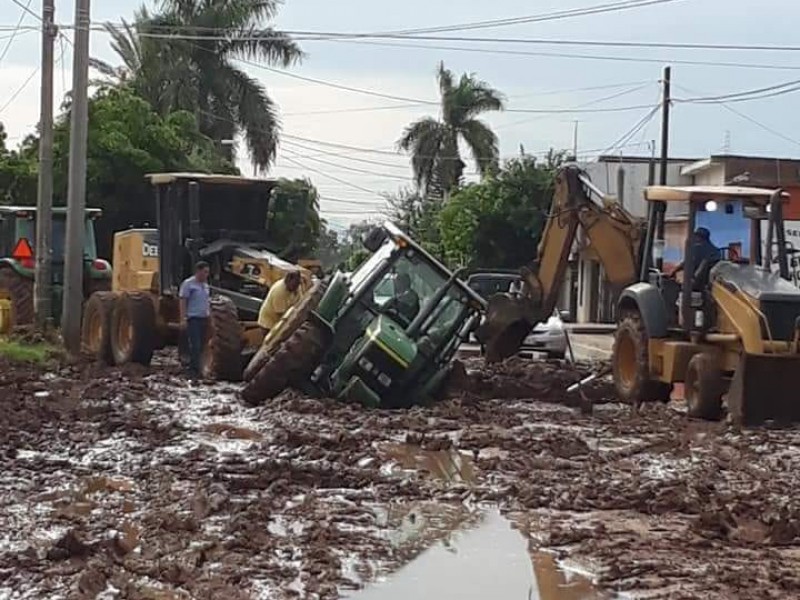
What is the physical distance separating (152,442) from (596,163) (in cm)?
4117

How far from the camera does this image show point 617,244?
63.3ft

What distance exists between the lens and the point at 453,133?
2628 inches

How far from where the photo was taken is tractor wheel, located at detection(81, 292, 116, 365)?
22922 millimetres

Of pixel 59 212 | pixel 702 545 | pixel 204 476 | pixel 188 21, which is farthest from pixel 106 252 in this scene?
pixel 702 545

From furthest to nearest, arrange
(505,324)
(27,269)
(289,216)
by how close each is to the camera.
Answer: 1. (27,269)
2. (289,216)
3. (505,324)

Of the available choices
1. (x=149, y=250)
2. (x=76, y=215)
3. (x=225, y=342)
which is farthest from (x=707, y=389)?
(x=76, y=215)

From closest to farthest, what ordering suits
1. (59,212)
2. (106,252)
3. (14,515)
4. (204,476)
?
(14,515) < (204,476) < (59,212) < (106,252)

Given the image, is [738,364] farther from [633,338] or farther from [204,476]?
[204,476]

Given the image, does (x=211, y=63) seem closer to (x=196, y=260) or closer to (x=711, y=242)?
(x=196, y=260)

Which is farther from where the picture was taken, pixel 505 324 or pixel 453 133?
pixel 453 133

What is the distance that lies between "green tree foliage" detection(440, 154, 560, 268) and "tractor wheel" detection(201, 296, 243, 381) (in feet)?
95.5

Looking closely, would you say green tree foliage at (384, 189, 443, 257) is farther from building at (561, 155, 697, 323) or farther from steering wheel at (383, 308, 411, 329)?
steering wheel at (383, 308, 411, 329)

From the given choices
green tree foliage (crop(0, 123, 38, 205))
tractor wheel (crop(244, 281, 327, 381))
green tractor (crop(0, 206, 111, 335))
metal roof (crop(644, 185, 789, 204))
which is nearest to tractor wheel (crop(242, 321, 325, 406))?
tractor wheel (crop(244, 281, 327, 381))

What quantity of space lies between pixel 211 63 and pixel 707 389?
124ft
